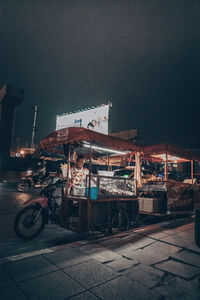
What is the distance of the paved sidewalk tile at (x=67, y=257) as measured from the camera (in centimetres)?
350

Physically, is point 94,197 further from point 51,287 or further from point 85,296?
point 85,296

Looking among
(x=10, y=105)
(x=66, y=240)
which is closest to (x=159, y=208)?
(x=66, y=240)

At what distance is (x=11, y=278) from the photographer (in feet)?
9.59

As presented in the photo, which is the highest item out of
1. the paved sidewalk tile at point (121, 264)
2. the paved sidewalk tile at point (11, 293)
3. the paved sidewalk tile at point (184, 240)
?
the paved sidewalk tile at point (184, 240)

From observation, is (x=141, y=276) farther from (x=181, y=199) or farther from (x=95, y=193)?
(x=181, y=199)

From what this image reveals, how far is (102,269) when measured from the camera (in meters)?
3.30

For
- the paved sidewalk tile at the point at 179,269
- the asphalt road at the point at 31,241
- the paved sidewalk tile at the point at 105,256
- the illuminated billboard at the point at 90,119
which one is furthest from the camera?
the illuminated billboard at the point at 90,119

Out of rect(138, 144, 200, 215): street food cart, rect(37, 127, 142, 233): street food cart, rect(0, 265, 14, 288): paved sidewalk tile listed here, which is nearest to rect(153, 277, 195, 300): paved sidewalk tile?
rect(0, 265, 14, 288): paved sidewalk tile

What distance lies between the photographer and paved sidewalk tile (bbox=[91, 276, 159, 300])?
2562 millimetres

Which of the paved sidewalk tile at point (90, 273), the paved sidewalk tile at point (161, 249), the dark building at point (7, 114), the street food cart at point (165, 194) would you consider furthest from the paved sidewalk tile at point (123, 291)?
the dark building at point (7, 114)

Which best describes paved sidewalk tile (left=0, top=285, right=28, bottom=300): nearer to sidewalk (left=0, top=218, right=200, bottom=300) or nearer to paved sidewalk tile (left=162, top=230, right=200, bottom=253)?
sidewalk (left=0, top=218, right=200, bottom=300)

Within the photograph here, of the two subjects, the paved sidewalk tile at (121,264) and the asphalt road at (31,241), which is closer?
the paved sidewalk tile at (121,264)

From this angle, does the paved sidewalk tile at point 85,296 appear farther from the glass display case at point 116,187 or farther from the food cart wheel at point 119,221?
the glass display case at point 116,187

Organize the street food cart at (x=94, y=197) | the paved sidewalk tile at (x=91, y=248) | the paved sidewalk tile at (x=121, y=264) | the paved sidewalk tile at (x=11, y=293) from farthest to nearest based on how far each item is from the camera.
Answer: the street food cart at (x=94, y=197) → the paved sidewalk tile at (x=91, y=248) → the paved sidewalk tile at (x=121, y=264) → the paved sidewalk tile at (x=11, y=293)
